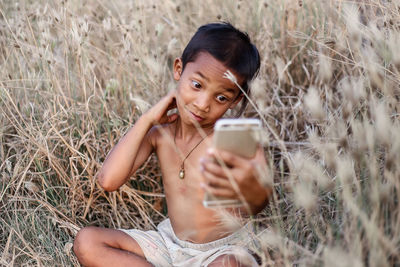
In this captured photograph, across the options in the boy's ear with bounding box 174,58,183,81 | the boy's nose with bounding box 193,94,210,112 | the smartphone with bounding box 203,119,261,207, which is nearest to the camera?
the smartphone with bounding box 203,119,261,207

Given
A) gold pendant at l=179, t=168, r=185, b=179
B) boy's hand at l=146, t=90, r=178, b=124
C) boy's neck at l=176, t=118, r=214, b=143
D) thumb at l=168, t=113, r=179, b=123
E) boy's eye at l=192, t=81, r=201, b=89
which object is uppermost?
boy's eye at l=192, t=81, r=201, b=89

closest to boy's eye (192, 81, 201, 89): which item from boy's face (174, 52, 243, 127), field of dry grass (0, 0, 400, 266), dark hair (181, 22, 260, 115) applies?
boy's face (174, 52, 243, 127)

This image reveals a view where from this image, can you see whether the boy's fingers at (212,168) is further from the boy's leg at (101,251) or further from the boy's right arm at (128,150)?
the boy's leg at (101,251)

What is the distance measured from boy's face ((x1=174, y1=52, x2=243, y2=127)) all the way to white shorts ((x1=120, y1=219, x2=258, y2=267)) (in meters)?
0.45

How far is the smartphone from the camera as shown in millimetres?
1224

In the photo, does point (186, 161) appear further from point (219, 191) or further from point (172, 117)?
point (219, 191)

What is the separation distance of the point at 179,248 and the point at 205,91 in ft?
2.08

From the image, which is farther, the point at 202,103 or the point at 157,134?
the point at 157,134

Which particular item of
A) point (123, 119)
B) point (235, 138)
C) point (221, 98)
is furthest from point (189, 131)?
point (235, 138)

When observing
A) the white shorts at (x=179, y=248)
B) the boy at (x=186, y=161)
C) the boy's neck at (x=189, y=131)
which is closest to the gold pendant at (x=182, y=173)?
the boy at (x=186, y=161)

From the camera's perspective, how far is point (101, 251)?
1.71 meters

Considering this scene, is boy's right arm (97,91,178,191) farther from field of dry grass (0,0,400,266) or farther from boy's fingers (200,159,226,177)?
boy's fingers (200,159,226,177)

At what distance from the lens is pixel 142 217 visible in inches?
82.9

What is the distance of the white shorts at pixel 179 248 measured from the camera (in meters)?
1.69
